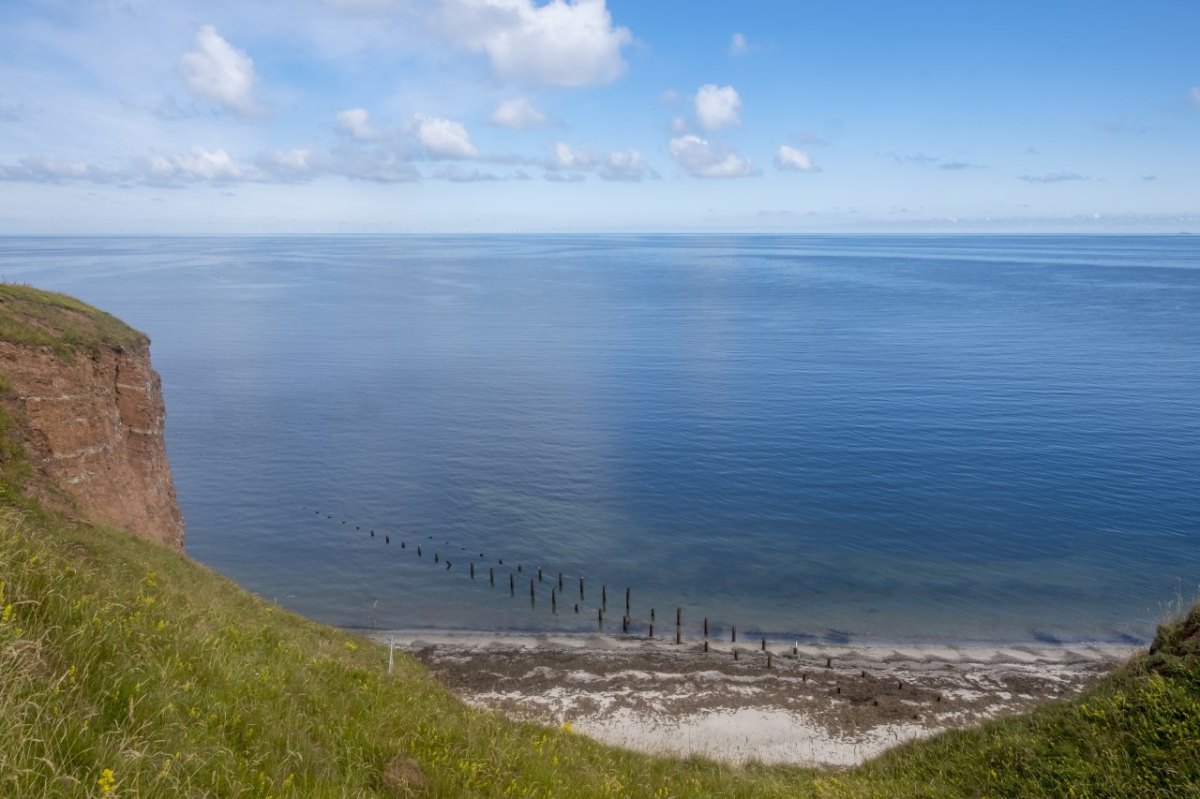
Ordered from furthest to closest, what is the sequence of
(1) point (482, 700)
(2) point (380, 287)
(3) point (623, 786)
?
(2) point (380, 287) → (1) point (482, 700) → (3) point (623, 786)

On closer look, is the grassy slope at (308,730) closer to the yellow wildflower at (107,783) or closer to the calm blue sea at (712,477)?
the yellow wildflower at (107,783)

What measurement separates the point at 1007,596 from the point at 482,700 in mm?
31413

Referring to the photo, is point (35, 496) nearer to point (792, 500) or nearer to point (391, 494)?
point (391, 494)

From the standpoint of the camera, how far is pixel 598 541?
166 feet

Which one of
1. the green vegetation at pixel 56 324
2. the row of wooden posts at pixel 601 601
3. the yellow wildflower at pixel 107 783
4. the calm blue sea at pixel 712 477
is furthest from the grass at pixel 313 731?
the calm blue sea at pixel 712 477

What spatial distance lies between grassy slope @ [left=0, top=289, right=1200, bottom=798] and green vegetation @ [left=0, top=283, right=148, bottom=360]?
1501 cm

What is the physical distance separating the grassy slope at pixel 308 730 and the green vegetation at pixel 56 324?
15.0 meters

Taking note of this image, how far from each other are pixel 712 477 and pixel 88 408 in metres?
42.0

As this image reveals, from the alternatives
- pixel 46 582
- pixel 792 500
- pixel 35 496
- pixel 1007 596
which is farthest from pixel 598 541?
pixel 46 582

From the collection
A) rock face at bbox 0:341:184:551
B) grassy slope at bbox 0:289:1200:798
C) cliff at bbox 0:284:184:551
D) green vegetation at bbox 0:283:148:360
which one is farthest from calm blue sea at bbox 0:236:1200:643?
grassy slope at bbox 0:289:1200:798

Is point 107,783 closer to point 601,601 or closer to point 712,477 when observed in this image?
point 601,601

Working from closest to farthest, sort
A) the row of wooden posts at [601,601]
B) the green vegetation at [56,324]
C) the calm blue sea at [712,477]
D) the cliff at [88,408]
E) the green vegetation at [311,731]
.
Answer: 1. the green vegetation at [311,731]
2. the cliff at [88,408]
3. the green vegetation at [56,324]
4. the row of wooden posts at [601,601]
5. the calm blue sea at [712,477]

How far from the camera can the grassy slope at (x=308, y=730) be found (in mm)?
7121

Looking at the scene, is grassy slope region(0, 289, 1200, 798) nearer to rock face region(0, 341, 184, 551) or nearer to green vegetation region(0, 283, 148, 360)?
rock face region(0, 341, 184, 551)
